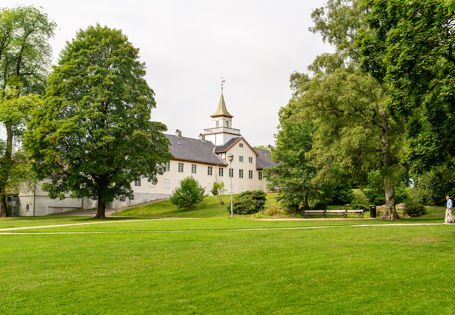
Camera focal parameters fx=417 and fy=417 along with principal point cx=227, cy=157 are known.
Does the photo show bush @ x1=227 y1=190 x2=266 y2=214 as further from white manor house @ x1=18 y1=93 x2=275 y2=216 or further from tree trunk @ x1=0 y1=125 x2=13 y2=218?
tree trunk @ x1=0 y1=125 x2=13 y2=218

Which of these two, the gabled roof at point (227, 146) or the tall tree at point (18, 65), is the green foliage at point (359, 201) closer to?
the gabled roof at point (227, 146)

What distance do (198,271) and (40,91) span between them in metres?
39.8

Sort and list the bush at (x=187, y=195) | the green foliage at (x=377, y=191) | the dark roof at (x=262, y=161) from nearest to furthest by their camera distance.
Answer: the green foliage at (x=377, y=191) → the bush at (x=187, y=195) → the dark roof at (x=262, y=161)

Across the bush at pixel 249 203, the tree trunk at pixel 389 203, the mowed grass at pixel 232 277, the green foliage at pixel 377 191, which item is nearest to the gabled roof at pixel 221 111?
the bush at pixel 249 203

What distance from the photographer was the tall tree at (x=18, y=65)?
3991 centimetres

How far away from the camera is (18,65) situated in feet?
138

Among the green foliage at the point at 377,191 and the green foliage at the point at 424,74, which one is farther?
the green foliage at the point at 377,191

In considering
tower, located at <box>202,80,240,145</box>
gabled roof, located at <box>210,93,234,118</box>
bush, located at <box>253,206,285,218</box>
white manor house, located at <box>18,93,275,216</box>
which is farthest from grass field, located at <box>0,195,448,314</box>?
gabled roof, located at <box>210,93,234,118</box>

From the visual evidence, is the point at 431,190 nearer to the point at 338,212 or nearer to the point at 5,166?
the point at 338,212

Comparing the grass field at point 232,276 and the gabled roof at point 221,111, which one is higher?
the gabled roof at point 221,111

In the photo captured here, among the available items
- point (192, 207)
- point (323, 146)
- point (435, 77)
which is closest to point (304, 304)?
point (435, 77)

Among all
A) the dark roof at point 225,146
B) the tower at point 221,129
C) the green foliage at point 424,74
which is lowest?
the green foliage at point 424,74

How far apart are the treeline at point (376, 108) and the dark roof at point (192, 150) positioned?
17.1m

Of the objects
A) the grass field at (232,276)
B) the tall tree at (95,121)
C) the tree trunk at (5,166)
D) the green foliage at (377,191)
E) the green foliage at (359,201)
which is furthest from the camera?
the tree trunk at (5,166)
